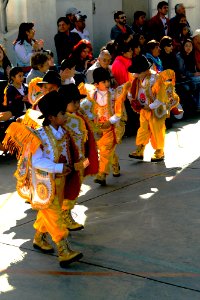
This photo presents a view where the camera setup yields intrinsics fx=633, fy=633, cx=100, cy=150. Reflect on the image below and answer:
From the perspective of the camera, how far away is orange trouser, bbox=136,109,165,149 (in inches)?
362

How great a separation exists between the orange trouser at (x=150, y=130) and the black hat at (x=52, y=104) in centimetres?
388

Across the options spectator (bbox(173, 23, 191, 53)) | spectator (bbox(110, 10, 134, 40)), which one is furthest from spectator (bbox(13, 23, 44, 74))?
spectator (bbox(173, 23, 191, 53))

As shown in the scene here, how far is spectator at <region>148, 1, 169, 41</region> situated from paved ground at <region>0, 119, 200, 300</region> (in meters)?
6.83

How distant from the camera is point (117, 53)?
37.0 feet

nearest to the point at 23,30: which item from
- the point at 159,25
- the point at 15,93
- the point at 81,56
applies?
the point at 81,56

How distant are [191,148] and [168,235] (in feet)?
13.5

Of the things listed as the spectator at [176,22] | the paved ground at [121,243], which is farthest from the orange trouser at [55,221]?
the spectator at [176,22]

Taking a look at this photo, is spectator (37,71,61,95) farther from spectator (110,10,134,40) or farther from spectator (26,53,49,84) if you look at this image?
spectator (110,10,134,40)

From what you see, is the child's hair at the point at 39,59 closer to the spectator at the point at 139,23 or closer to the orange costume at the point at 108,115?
the orange costume at the point at 108,115

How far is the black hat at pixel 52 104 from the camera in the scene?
536 cm

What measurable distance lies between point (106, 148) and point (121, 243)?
2.23 m

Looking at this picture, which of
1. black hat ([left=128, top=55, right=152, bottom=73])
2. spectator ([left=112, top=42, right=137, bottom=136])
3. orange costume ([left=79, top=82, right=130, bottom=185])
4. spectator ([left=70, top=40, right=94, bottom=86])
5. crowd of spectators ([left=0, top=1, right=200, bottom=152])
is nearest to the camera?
orange costume ([left=79, top=82, right=130, bottom=185])

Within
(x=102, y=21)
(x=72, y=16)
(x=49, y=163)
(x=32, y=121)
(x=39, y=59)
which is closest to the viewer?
(x=49, y=163)

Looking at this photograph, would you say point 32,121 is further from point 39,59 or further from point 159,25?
point 159,25
